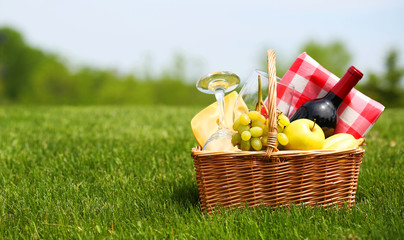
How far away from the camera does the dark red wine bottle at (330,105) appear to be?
2213mm

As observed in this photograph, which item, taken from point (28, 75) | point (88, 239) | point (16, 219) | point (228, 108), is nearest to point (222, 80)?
point (228, 108)

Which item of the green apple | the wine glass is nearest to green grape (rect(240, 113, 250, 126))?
the wine glass

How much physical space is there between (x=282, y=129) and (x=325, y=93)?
61cm

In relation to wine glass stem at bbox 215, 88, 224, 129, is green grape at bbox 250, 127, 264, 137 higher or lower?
lower

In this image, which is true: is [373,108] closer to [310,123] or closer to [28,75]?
[310,123]

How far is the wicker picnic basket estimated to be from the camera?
1.87 m

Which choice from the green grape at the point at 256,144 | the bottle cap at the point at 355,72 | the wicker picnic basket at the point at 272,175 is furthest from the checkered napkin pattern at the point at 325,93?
the green grape at the point at 256,144

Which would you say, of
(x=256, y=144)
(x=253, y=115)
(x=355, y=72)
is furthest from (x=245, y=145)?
(x=355, y=72)

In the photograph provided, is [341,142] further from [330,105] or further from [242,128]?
[242,128]

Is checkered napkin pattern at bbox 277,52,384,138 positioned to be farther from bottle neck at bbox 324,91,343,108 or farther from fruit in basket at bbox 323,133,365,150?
fruit in basket at bbox 323,133,365,150

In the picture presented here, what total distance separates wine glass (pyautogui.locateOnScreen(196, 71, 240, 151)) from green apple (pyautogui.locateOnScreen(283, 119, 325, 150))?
1.06 feet

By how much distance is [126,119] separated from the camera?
5414 mm

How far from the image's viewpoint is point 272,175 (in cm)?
190

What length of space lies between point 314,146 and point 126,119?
12.6 ft
